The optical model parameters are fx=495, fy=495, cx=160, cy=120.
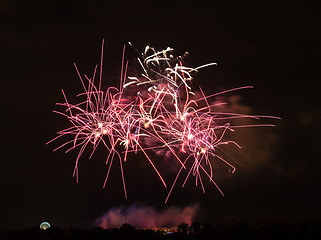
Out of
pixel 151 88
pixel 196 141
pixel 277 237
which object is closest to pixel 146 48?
pixel 151 88

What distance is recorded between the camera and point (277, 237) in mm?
13438

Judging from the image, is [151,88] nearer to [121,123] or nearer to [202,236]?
[121,123]

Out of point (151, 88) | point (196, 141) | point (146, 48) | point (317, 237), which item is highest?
point (146, 48)

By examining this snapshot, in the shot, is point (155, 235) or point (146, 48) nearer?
point (155, 235)

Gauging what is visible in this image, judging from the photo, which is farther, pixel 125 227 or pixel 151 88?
pixel 151 88

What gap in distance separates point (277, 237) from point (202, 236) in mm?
2333

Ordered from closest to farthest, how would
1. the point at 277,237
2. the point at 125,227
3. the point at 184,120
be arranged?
the point at 277,237, the point at 125,227, the point at 184,120

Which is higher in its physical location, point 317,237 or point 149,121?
point 149,121

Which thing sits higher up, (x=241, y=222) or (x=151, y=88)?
(x=151, y=88)

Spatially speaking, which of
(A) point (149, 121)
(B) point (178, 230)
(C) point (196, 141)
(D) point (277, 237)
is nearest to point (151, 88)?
(A) point (149, 121)

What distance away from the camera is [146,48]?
18.5 meters

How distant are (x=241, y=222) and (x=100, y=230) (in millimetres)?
4054

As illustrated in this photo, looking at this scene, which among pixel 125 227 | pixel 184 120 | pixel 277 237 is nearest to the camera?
pixel 277 237

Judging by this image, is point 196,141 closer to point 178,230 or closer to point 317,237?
point 178,230
